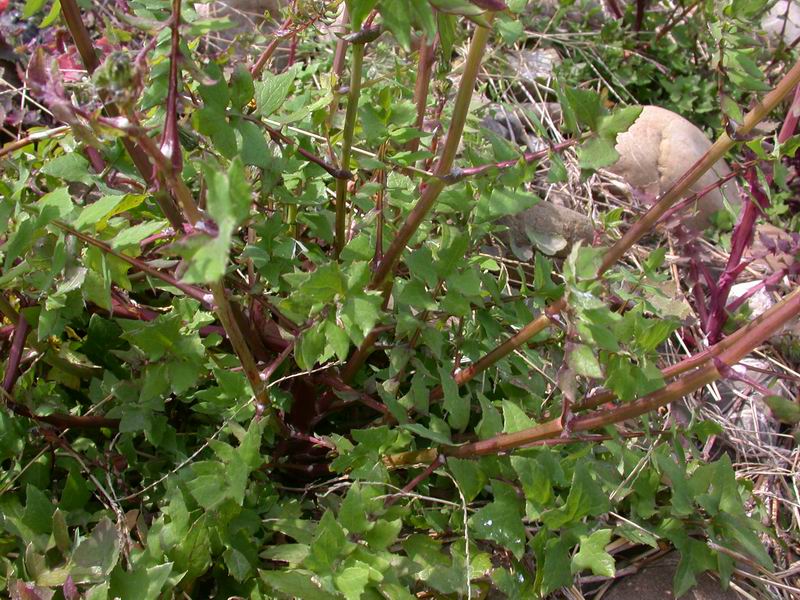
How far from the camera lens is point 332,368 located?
1.67 m

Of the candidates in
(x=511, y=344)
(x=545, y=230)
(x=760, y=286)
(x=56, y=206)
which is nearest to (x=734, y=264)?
(x=760, y=286)

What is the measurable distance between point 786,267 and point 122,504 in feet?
6.11

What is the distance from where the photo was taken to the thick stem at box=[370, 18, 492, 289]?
1172 millimetres

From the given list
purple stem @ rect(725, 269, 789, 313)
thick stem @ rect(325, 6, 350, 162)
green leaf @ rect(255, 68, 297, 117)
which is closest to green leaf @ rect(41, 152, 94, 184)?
green leaf @ rect(255, 68, 297, 117)

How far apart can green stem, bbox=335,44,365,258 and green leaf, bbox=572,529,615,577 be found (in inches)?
29.5

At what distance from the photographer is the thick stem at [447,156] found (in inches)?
46.1

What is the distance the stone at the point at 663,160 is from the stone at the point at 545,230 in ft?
1.24

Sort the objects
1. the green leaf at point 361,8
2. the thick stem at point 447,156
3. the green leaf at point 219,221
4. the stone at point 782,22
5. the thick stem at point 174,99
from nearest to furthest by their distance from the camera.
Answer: the green leaf at point 219,221, the green leaf at point 361,8, the thick stem at point 174,99, the thick stem at point 447,156, the stone at point 782,22

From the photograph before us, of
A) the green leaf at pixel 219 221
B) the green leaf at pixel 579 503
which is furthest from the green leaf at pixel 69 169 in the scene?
the green leaf at pixel 579 503

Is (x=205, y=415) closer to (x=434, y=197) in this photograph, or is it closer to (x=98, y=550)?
(x=98, y=550)

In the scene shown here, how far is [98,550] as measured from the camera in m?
1.34

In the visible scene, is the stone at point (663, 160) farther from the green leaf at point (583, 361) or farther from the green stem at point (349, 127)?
the green leaf at point (583, 361)

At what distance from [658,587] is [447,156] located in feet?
3.28

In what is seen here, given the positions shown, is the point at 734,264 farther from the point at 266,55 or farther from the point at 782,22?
the point at 782,22
